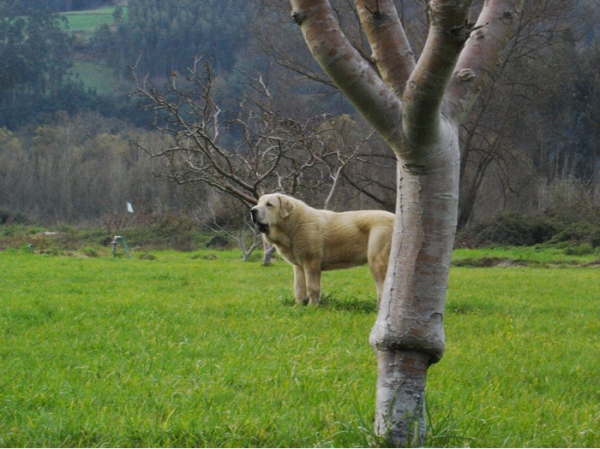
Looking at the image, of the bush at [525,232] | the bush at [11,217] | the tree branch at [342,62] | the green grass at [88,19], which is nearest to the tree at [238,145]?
the tree branch at [342,62]

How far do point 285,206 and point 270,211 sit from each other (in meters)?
0.28

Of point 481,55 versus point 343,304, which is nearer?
point 481,55

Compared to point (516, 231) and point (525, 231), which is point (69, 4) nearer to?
point (516, 231)

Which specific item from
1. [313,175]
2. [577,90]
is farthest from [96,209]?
[577,90]

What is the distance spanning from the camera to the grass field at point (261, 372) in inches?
148

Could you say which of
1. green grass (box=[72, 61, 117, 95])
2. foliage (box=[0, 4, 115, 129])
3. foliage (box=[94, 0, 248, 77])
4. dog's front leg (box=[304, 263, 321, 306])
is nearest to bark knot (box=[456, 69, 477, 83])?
dog's front leg (box=[304, 263, 321, 306])

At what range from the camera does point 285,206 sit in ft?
30.7

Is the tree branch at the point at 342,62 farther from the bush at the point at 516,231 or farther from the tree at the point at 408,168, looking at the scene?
the bush at the point at 516,231

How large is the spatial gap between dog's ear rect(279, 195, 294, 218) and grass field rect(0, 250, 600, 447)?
50.6 inches

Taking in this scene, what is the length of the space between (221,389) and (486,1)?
3.06 metres

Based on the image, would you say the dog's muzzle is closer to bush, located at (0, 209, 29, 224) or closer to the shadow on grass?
the shadow on grass

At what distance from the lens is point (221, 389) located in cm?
461

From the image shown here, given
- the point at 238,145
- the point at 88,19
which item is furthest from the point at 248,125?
the point at 88,19

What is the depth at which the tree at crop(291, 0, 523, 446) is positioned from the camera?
301 cm
